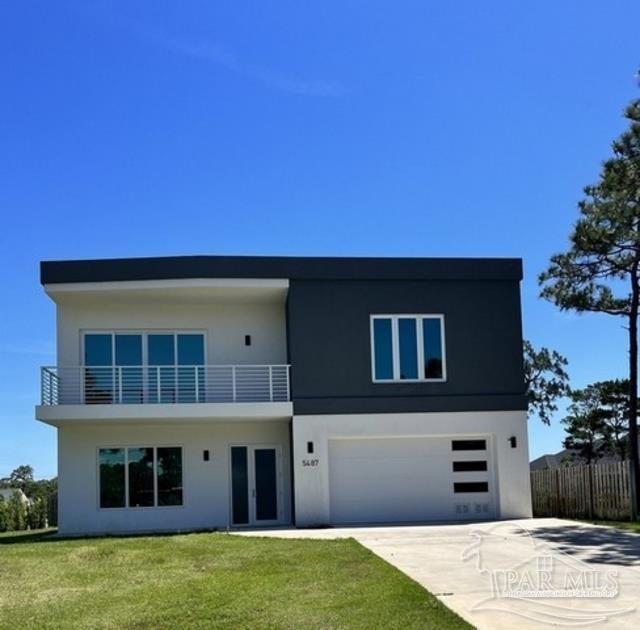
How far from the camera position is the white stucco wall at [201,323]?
21.9 m

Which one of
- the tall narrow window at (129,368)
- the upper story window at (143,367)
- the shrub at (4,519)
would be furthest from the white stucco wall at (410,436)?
the shrub at (4,519)

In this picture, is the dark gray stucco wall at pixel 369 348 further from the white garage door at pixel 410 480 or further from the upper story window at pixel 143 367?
the upper story window at pixel 143 367

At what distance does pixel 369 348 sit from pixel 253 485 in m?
4.69

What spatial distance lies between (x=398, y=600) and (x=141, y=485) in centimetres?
1365

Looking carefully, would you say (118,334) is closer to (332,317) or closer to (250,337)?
(250,337)

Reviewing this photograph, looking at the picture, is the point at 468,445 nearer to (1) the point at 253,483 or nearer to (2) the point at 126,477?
(1) the point at 253,483

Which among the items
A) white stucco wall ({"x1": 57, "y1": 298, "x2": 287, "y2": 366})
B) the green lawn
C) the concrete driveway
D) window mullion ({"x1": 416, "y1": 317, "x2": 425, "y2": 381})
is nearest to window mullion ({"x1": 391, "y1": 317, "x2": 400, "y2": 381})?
window mullion ({"x1": 416, "y1": 317, "x2": 425, "y2": 381})

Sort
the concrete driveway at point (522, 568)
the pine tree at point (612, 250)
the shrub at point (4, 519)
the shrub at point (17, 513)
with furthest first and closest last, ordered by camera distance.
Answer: the shrub at point (17, 513) < the shrub at point (4, 519) < the pine tree at point (612, 250) < the concrete driveway at point (522, 568)

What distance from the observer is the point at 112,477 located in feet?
70.6

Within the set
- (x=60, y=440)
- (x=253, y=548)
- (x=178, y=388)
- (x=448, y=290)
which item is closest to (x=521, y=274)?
(x=448, y=290)

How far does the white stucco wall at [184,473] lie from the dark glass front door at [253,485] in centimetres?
16

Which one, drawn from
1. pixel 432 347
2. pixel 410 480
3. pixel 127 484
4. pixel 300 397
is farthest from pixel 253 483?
pixel 432 347

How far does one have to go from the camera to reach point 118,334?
72.5ft

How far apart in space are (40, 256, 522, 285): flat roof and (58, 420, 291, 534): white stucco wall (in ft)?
12.8
